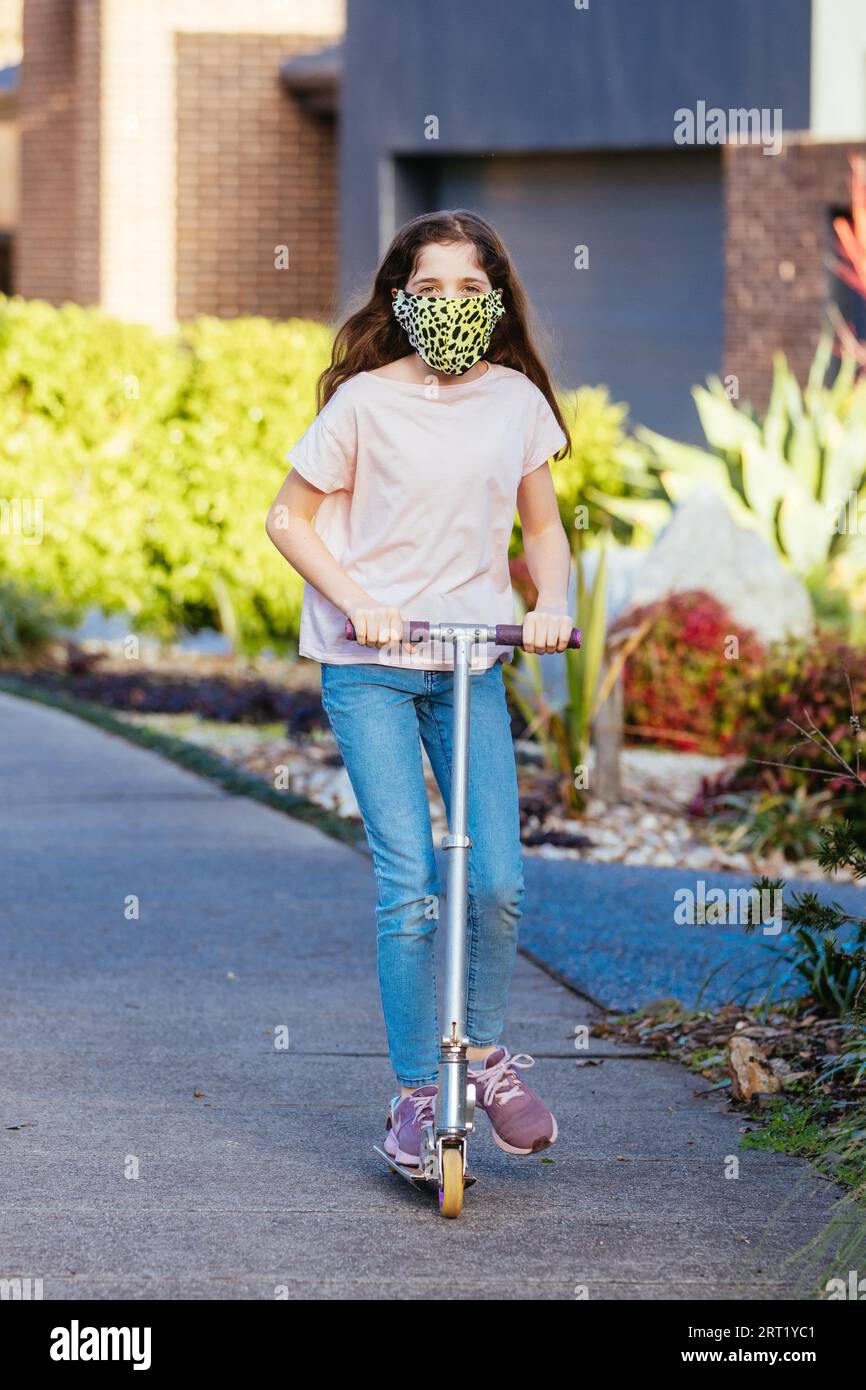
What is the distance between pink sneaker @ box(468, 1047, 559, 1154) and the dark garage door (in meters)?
9.85

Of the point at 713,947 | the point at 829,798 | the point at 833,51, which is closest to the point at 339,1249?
the point at 713,947

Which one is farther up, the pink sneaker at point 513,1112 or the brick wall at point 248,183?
the brick wall at point 248,183

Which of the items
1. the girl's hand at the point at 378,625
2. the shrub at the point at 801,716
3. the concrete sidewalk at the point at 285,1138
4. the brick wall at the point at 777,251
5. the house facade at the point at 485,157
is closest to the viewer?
the concrete sidewalk at the point at 285,1138

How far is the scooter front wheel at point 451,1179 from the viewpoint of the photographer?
3766mm

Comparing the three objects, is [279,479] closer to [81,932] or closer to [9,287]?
[81,932]

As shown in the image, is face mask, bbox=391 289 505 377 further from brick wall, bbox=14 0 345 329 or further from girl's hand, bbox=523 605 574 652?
brick wall, bbox=14 0 345 329

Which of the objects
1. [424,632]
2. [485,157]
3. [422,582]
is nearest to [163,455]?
[485,157]

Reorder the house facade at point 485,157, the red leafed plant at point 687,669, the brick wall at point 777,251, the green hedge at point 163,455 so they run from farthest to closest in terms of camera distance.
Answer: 1. the house facade at point 485,157
2. the brick wall at point 777,251
3. the green hedge at point 163,455
4. the red leafed plant at point 687,669

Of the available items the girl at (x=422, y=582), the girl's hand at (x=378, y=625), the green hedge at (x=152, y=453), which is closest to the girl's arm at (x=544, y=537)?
the girl at (x=422, y=582)

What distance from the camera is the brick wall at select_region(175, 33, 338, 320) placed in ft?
57.4

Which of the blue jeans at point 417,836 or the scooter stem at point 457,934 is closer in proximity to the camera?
the scooter stem at point 457,934

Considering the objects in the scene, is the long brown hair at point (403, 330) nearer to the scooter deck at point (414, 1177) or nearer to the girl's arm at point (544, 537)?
the girl's arm at point (544, 537)

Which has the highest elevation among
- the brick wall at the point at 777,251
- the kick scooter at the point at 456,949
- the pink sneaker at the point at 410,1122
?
the brick wall at the point at 777,251

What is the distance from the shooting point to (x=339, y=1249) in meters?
3.65
